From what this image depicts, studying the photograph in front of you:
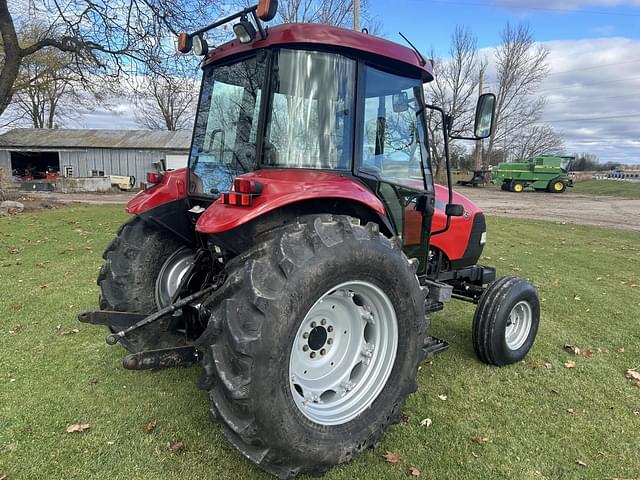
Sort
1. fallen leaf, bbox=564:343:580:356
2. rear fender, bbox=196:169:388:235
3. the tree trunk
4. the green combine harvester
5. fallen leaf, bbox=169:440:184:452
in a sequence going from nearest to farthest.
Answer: rear fender, bbox=196:169:388:235
fallen leaf, bbox=169:440:184:452
fallen leaf, bbox=564:343:580:356
the tree trunk
the green combine harvester

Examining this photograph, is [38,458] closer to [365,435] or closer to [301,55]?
[365,435]

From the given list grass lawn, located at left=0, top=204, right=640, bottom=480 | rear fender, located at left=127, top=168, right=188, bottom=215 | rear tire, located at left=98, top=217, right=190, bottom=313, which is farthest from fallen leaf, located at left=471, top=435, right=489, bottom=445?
rear fender, located at left=127, top=168, right=188, bottom=215

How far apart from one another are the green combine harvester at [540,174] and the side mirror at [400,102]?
30874mm

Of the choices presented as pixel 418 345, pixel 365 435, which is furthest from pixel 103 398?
pixel 418 345

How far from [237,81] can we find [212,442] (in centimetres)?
242

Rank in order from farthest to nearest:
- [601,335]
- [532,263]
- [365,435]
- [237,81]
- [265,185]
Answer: [532,263]
[601,335]
[237,81]
[365,435]
[265,185]

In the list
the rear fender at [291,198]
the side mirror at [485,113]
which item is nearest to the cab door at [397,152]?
the rear fender at [291,198]

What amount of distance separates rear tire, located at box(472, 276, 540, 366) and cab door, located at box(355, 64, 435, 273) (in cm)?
76

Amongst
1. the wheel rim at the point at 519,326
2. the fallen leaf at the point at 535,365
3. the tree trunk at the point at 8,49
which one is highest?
the tree trunk at the point at 8,49

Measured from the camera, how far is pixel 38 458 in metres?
2.72

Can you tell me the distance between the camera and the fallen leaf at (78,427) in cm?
299

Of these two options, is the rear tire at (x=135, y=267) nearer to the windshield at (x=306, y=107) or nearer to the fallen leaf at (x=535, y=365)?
the windshield at (x=306, y=107)

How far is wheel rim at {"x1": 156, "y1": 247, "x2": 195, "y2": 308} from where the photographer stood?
364 centimetres

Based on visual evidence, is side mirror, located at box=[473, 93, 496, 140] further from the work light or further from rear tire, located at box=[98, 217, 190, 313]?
rear tire, located at box=[98, 217, 190, 313]
